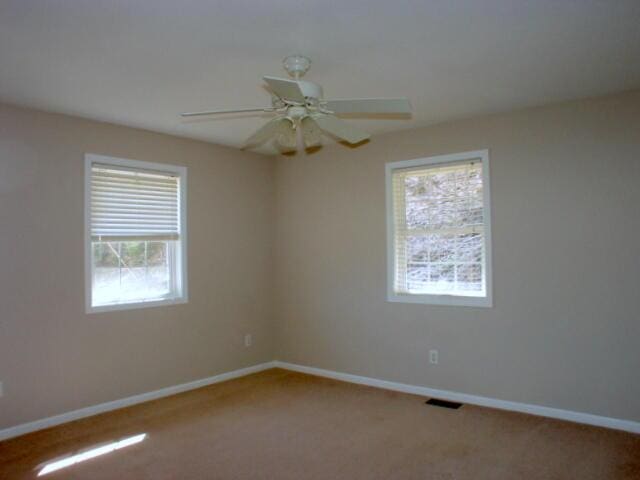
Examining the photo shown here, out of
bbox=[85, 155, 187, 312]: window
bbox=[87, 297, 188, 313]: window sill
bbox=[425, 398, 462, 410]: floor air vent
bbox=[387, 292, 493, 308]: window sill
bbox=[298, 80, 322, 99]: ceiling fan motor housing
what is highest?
bbox=[298, 80, 322, 99]: ceiling fan motor housing

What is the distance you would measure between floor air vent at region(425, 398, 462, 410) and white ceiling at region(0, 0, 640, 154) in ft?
8.06

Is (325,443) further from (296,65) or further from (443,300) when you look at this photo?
(296,65)

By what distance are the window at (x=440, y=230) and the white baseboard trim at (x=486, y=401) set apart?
799 millimetres

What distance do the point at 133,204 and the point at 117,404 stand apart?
1.73m

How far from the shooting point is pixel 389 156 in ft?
14.8

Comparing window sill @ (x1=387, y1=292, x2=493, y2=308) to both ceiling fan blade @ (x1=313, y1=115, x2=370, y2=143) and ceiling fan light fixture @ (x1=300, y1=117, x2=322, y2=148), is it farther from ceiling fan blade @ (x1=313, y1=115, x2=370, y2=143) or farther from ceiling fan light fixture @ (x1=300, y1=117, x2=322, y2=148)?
ceiling fan light fixture @ (x1=300, y1=117, x2=322, y2=148)

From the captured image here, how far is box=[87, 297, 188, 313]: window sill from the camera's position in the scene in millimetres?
3910

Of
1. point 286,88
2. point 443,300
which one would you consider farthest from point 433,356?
point 286,88

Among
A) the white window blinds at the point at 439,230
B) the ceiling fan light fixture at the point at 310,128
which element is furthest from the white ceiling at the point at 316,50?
the white window blinds at the point at 439,230

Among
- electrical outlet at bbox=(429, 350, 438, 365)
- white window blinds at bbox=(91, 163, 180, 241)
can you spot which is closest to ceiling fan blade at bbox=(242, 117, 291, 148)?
white window blinds at bbox=(91, 163, 180, 241)

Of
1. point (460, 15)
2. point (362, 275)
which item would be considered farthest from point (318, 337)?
point (460, 15)

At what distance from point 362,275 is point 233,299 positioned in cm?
140

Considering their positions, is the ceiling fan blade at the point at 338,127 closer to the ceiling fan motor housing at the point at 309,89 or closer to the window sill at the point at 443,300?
the ceiling fan motor housing at the point at 309,89

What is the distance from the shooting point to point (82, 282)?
12.5ft
